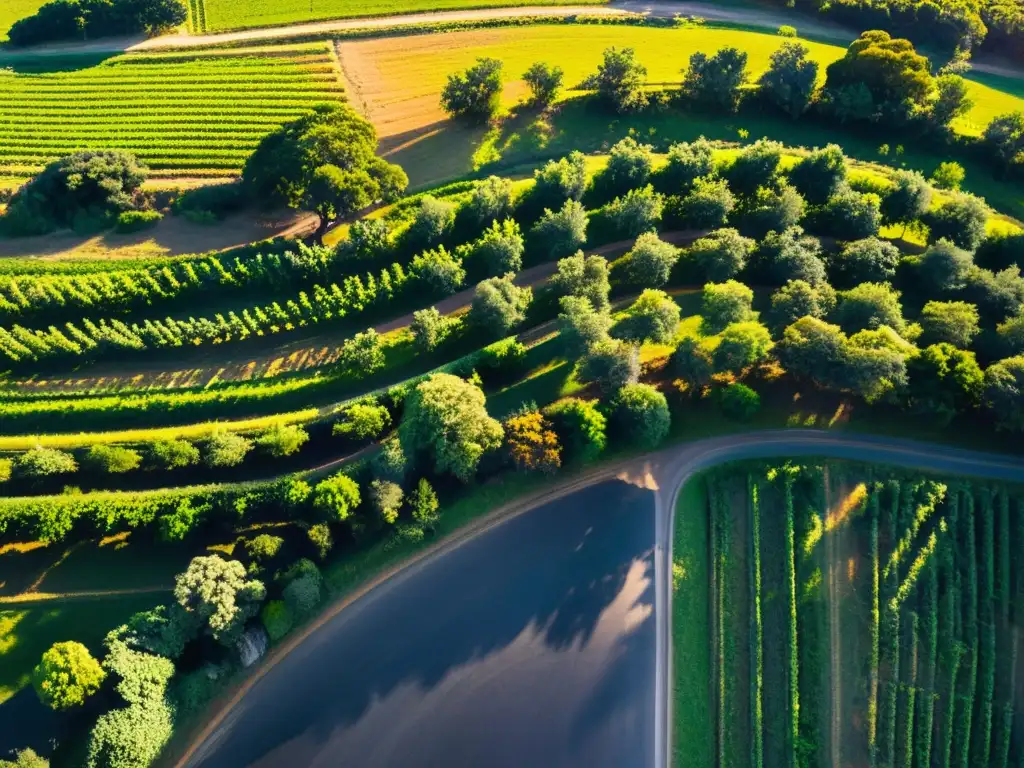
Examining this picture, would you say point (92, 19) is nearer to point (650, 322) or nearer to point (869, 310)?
point (650, 322)

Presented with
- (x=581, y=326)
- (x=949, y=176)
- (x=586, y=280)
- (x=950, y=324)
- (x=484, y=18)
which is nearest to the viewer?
(x=581, y=326)

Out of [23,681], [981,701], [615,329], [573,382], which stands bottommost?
[981,701]

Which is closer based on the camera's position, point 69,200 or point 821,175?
point 821,175

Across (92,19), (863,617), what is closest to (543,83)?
(92,19)

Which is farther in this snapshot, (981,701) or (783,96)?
(783,96)

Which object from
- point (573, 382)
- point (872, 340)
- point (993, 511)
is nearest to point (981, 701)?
point (993, 511)

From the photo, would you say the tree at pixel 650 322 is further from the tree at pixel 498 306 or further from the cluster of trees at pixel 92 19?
the cluster of trees at pixel 92 19

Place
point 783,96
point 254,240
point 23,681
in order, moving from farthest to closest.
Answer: point 783,96, point 254,240, point 23,681

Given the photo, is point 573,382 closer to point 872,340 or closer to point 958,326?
point 872,340
